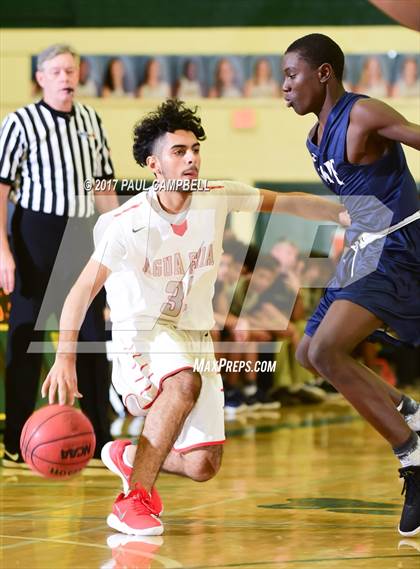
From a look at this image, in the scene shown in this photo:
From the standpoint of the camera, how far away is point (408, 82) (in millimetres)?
10227

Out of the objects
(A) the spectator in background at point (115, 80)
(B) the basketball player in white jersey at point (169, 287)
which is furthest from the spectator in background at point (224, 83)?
(B) the basketball player in white jersey at point (169, 287)

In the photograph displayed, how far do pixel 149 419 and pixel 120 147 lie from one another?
5475 millimetres

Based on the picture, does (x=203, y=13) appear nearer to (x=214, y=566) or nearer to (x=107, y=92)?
(x=107, y=92)

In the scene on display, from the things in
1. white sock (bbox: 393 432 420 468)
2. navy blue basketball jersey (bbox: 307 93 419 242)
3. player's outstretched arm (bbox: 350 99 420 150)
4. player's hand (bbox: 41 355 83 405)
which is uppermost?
player's outstretched arm (bbox: 350 99 420 150)

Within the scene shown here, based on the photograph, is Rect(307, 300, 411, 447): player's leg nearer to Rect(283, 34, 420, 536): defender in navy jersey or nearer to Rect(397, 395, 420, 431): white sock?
Rect(283, 34, 420, 536): defender in navy jersey

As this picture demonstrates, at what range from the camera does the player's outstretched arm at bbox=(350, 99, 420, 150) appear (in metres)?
3.39

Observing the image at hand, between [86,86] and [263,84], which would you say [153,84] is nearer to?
[86,86]

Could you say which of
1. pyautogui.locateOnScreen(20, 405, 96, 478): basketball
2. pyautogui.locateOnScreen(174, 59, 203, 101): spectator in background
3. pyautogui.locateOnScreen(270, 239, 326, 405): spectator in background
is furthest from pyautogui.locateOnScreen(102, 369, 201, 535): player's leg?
pyautogui.locateOnScreen(174, 59, 203, 101): spectator in background

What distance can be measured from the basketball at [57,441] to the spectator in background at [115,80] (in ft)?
20.4

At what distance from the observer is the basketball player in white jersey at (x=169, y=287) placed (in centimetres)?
379

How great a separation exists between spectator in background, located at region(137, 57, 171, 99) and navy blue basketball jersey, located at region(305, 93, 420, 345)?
6.40m

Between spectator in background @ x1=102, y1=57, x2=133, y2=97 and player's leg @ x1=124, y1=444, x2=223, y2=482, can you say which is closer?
player's leg @ x1=124, y1=444, x2=223, y2=482

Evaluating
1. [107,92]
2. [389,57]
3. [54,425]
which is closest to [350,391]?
[54,425]

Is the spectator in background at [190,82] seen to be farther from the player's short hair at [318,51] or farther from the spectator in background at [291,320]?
the player's short hair at [318,51]
